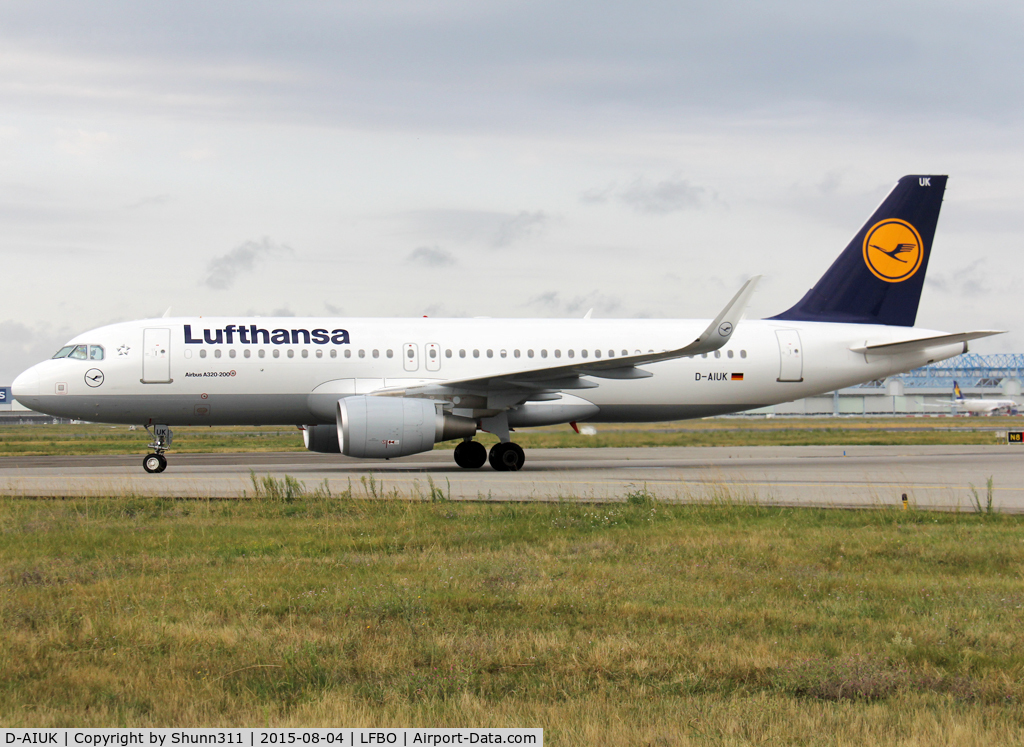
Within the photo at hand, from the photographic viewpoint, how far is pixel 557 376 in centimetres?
2078

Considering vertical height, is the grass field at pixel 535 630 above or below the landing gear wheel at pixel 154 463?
below

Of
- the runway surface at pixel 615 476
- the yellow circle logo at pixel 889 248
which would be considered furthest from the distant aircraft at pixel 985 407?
the yellow circle logo at pixel 889 248

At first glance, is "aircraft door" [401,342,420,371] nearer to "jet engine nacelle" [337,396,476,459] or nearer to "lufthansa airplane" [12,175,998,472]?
"lufthansa airplane" [12,175,998,472]

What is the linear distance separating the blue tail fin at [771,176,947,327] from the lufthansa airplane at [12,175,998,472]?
0.04 meters

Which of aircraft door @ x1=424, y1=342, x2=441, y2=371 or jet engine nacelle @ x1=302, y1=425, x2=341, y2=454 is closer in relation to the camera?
aircraft door @ x1=424, y1=342, x2=441, y2=371

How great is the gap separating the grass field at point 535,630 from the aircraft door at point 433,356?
1181 centimetres

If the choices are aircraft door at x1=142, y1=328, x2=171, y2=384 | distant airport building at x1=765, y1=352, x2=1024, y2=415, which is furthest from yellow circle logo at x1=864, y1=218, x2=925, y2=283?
distant airport building at x1=765, y1=352, x2=1024, y2=415

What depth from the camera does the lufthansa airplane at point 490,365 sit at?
2092 cm

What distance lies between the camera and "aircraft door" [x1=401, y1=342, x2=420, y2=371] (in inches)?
893

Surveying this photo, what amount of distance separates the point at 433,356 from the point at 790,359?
9.47 metres

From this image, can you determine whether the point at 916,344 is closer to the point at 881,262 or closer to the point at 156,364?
the point at 881,262

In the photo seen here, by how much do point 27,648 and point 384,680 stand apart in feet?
7.77

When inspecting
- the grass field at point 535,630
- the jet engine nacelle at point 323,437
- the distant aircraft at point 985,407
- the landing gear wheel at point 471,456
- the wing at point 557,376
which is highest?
the distant aircraft at point 985,407

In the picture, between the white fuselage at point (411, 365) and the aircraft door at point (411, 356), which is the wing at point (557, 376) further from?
the aircraft door at point (411, 356)
